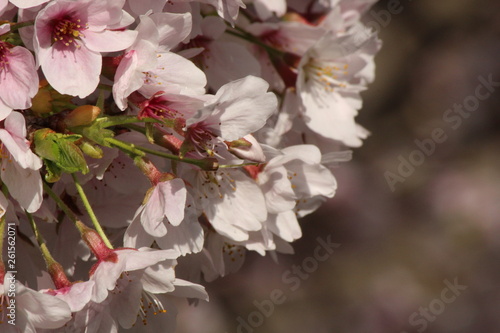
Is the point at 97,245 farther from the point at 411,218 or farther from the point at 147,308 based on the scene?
the point at 411,218

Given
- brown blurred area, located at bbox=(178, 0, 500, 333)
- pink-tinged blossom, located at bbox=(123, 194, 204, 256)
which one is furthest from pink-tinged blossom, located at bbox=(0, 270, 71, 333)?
brown blurred area, located at bbox=(178, 0, 500, 333)

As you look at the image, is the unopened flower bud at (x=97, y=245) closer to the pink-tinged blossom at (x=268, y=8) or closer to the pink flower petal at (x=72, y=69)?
the pink flower petal at (x=72, y=69)

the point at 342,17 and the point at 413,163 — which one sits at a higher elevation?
the point at 342,17

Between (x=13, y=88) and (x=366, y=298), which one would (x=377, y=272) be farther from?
(x=13, y=88)

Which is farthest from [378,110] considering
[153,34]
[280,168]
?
[153,34]

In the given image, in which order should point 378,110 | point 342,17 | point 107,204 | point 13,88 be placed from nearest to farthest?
1. point 13,88
2. point 107,204
3. point 342,17
4. point 378,110
